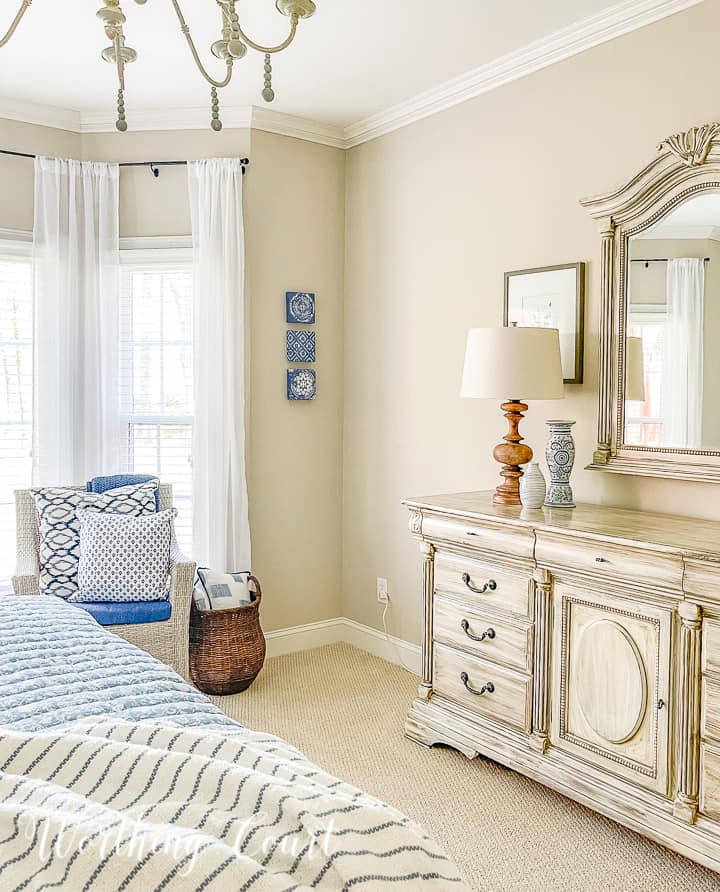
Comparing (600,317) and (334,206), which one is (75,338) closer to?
(334,206)

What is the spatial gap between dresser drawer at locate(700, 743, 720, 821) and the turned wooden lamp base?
44.7 inches

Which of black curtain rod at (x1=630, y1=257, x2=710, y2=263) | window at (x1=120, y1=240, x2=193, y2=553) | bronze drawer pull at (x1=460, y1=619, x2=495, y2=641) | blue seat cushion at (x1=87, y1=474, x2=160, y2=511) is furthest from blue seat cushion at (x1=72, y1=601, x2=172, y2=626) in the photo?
black curtain rod at (x1=630, y1=257, x2=710, y2=263)

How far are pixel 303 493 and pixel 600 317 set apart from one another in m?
1.96

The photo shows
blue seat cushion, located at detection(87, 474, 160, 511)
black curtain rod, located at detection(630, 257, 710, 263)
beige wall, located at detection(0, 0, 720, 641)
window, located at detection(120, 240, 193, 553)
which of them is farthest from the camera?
window, located at detection(120, 240, 193, 553)

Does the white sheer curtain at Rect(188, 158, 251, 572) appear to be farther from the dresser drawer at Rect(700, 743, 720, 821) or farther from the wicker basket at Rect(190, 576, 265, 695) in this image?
the dresser drawer at Rect(700, 743, 720, 821)

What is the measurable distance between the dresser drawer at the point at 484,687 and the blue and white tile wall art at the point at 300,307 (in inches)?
76.7

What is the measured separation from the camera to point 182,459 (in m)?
4.18

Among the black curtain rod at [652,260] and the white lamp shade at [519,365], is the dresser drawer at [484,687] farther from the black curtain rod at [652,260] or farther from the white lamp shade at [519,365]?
the black curtain rod at [652,260]

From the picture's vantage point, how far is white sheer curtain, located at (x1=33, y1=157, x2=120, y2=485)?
3.96 metres

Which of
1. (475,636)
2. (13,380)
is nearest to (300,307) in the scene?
(13,380)

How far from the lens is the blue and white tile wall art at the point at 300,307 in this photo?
4230 millimetres

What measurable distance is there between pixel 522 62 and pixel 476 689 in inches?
101

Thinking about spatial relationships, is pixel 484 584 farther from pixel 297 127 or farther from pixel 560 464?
pixel 297 127

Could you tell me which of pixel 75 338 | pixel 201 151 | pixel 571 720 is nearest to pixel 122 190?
pixel 201 151
